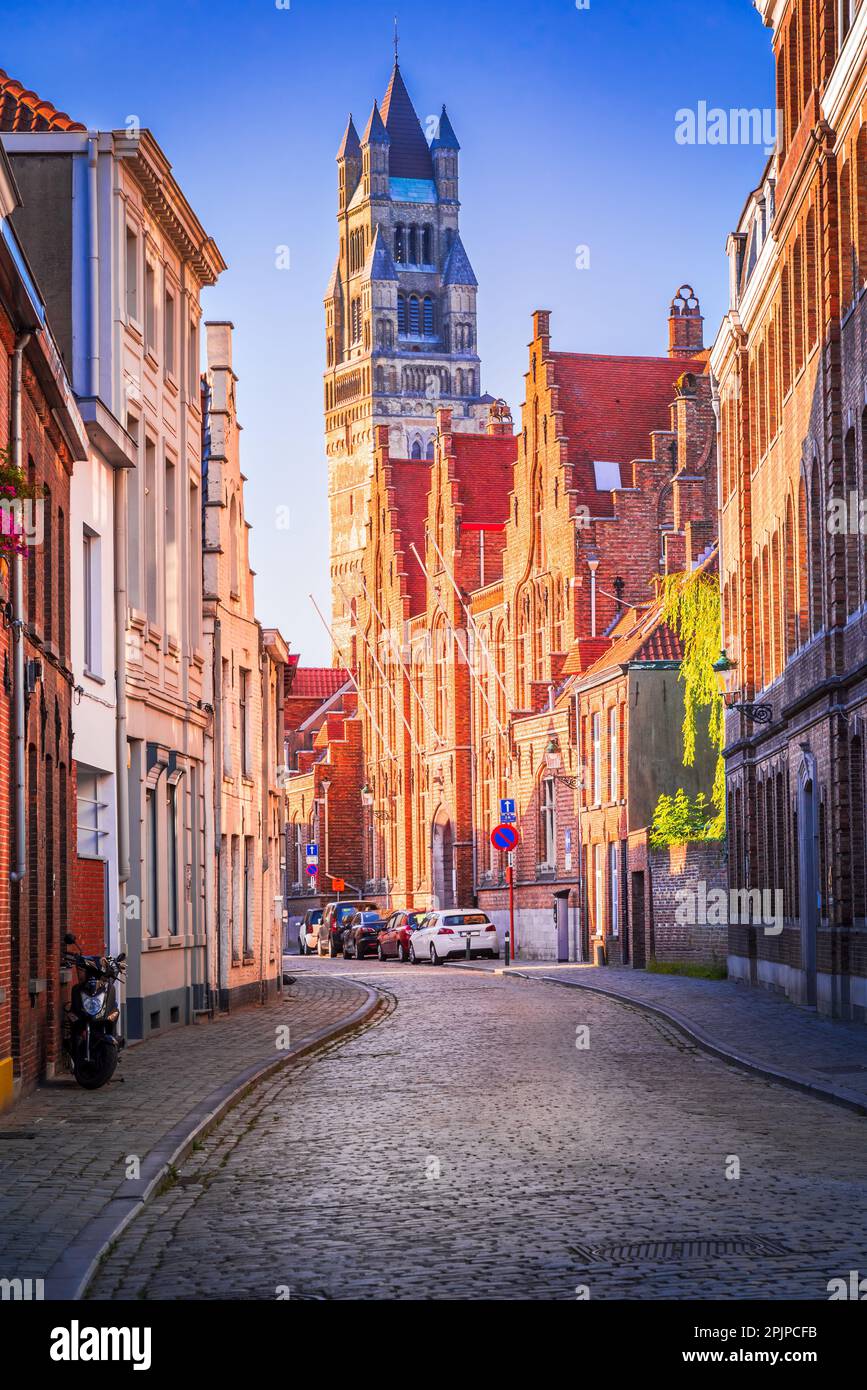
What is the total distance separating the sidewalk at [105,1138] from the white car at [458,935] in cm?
2806

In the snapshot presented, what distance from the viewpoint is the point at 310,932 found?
78750mm

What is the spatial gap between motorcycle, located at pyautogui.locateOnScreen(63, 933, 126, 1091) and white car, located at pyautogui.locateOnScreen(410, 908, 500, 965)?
1412 inches

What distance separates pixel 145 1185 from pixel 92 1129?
9.81 ft

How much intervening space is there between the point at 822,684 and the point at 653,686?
23.3 meters

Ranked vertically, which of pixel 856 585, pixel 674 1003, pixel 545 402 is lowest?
pixel 674 1003

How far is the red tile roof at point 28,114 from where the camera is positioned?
82.6 ft

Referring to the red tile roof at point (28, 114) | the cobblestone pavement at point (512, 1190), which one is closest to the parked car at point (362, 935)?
the red tile roof at point (28, 114)

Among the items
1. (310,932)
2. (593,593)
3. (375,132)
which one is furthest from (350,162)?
(593,593)

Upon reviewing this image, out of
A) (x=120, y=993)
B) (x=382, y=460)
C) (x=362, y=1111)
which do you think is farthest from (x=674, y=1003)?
(x=382, y=460)

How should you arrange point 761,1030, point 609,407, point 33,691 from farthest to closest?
point 609,407
point 761,1030
point 33,691

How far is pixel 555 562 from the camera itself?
6538 cm

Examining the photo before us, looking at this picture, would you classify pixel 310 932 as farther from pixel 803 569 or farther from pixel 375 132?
pixel 375 132

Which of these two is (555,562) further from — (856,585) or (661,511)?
(856,585)

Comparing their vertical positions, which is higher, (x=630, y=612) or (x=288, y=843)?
(x=630, y=612)
